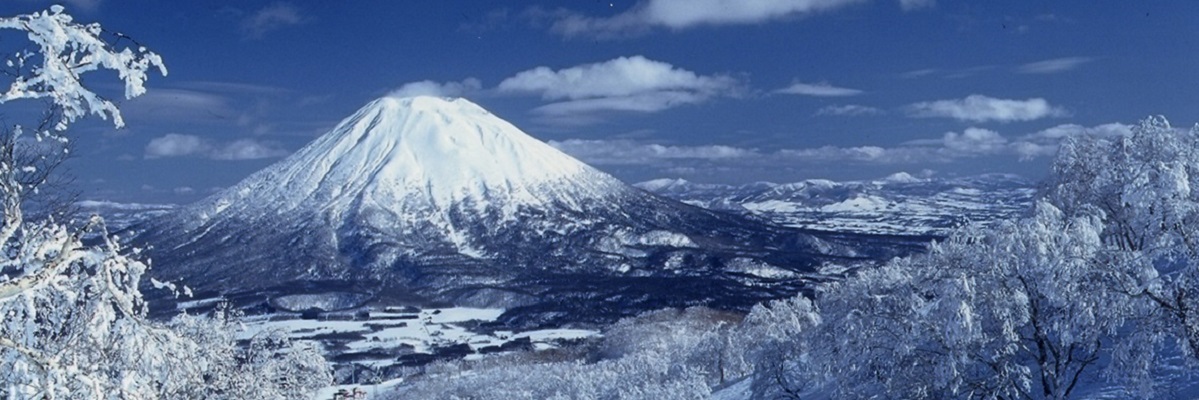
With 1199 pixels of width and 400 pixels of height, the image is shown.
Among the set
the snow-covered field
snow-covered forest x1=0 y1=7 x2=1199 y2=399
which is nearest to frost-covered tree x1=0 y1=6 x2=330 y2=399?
snow-covered forest x1=0 y1=7 x2=1199 y2=399

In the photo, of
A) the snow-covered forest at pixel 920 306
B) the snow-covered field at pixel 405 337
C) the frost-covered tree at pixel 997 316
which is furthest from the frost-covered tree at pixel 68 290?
the snow-covered field at pixel 405 337

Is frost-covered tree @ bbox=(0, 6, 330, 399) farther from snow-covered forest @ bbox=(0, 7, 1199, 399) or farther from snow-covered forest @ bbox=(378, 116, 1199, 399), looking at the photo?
snow-covered forest @ bbox=(378, 116, 1199, 399)

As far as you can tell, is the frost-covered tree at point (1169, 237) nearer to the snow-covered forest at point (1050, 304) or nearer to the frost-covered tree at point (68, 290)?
the snow-covered forest at point (1050, 304)

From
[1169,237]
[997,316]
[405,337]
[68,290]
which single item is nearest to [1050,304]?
[997,316]

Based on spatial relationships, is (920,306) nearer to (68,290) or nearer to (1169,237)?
(1169,237)

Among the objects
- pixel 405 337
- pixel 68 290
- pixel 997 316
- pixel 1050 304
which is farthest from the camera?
pixel 405 337

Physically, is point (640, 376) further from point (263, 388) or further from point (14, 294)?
point (14, 294)

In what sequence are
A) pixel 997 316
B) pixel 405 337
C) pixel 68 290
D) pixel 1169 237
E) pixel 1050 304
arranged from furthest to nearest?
1. pixel 405 337
2. pixel 997 316
3. pixel 1050 304
4. pixel 1169 237
5. pixel 68 290

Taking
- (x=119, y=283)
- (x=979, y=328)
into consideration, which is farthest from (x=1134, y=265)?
(x=119, y=283)
